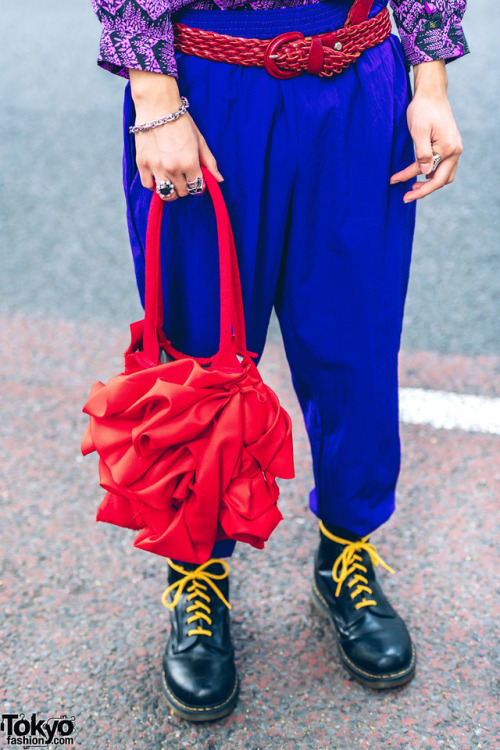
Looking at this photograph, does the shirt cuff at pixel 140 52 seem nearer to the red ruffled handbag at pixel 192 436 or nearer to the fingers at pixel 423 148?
the red ruffled handbag at pixel 192 436

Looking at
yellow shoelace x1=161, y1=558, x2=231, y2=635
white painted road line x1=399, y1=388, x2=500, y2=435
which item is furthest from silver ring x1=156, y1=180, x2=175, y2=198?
white painted road line x1=399, y1=388, x2=500, y2=435

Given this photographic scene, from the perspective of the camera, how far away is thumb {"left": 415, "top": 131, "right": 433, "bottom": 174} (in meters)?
1.28

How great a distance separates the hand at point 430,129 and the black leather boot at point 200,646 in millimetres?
909

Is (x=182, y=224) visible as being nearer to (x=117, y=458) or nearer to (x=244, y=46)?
(x=244, y=46)

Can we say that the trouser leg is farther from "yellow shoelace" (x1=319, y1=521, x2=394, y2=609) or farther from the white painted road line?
Result: the white painted road line

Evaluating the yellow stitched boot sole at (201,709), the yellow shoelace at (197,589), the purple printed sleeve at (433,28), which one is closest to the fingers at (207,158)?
the purple printed sleeve at (433,28)

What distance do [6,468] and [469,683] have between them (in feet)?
4.48

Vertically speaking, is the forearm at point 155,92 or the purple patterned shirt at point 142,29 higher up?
the purple patterned shirt at point 142,29

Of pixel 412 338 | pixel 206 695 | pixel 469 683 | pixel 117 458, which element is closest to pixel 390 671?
pixel 469 683

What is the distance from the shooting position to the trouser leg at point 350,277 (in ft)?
4.13

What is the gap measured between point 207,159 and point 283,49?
0.67ft

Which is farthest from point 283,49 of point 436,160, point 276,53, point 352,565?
point 352,565

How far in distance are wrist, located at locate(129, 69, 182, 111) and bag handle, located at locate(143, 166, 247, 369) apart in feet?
0.36

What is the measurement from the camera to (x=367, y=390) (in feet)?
4.86
